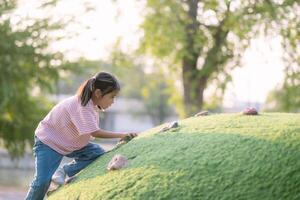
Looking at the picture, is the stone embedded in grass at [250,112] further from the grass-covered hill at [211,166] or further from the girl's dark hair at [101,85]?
the girl's dark hair at [101,85]

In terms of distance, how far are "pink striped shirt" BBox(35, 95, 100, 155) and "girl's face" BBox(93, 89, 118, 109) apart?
45 mm

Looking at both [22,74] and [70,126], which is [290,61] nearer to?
[22,74]

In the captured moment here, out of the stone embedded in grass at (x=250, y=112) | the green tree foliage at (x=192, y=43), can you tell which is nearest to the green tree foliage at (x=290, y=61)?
the green tree foliage at (x=192, y=43)

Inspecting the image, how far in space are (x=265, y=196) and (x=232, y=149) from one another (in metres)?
0.39

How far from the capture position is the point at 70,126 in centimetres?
453

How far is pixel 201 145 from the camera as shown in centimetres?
384

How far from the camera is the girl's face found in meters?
4.45

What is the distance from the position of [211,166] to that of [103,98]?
1.11m

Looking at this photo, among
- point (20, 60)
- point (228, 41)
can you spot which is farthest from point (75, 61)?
point (228, 41)

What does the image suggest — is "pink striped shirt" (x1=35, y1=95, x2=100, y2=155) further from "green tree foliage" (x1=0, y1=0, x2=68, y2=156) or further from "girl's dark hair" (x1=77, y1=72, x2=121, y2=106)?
"green tree foliage" (x1=0, y1=0, x2=68, y2=156)

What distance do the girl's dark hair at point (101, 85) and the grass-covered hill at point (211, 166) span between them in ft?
1.42

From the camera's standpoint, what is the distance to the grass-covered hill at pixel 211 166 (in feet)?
11.4

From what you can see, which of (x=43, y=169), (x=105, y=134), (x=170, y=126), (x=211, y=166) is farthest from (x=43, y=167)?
(x=211, y=166)

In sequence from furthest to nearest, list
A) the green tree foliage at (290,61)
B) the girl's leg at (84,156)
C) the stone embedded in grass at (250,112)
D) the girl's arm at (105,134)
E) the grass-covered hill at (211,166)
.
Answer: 1. the green tree foliage at (290,61)
2. the girl's leg at (84,156)
3. the girl's arm at (105,134)
4. the stone embedded in grass at (250,112)
5. the grass-covered hill at (211,166)
